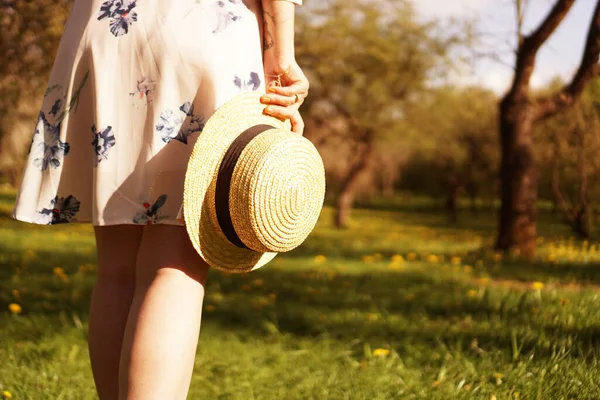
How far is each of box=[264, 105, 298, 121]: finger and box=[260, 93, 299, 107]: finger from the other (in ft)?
0.04

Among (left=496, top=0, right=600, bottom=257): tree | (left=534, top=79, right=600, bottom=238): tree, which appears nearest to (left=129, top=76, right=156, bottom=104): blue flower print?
(left=496, top=0, right=600, bottom=257): tree

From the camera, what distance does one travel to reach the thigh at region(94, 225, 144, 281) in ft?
6.28

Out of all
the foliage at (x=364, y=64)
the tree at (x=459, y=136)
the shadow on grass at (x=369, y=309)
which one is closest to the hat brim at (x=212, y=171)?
the shadow on grass at (x=369, y=309)

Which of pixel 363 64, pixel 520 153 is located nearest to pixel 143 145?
pixel 520 153

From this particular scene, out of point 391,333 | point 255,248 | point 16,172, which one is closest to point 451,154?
point 16,172

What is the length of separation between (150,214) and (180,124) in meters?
0.25

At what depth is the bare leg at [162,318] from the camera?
1.68 metres

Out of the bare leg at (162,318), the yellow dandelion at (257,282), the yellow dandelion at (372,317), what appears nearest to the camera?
the bare leg at (162,318)

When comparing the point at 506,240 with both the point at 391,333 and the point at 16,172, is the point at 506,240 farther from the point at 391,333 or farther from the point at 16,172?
the point at 16,172

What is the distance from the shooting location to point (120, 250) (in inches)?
75.6

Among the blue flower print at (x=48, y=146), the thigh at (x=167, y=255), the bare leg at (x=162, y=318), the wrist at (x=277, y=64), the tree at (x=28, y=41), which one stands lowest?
the bare leg at (x=162, y=318)

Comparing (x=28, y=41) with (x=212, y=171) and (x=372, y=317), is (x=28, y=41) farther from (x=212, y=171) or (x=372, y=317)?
(x=212, y=171)

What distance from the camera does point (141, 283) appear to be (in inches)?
70.2

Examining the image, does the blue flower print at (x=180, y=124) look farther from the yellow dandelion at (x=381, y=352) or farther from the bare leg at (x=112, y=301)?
the yellow dandelion at (x=381, y=352)
